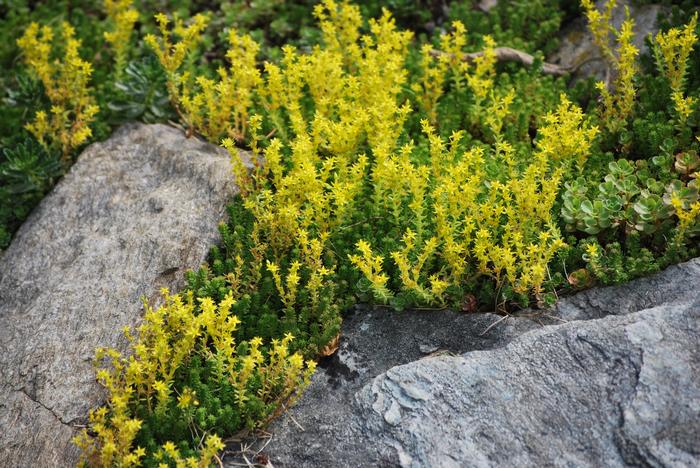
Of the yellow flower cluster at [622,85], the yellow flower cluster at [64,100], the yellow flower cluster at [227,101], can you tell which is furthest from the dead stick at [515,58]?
the yellow flower cluster at [64,100]

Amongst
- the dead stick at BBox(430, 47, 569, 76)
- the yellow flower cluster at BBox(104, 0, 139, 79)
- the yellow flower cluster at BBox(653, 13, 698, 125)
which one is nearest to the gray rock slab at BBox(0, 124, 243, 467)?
the yellow flower cluster at BBox(104, 0, 139, 79)

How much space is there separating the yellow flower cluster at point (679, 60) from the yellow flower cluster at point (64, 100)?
168 inches

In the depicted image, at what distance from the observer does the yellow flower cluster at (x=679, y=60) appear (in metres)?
4.97

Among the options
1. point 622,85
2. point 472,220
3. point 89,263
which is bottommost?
point 89,263

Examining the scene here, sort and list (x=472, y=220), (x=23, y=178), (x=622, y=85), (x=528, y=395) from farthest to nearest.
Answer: (x=23, y=178)
(x=622, y=85)
(x=472, y=220)
(x=528, y=395)

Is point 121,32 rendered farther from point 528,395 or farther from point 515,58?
point 528,395

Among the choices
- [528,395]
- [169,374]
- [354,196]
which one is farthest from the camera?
[354,196]

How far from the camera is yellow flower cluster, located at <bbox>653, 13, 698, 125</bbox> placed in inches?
196

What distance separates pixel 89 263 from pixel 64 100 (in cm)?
180

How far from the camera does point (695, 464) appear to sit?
347 cm

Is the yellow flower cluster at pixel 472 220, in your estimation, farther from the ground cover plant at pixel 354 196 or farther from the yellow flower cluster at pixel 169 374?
the yellow flower cluster at pixel 169 374

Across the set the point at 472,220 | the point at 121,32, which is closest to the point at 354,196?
the point at 472,220

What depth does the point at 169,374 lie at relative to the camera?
407 cm

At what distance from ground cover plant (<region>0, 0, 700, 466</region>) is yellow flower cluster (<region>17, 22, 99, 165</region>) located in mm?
22
